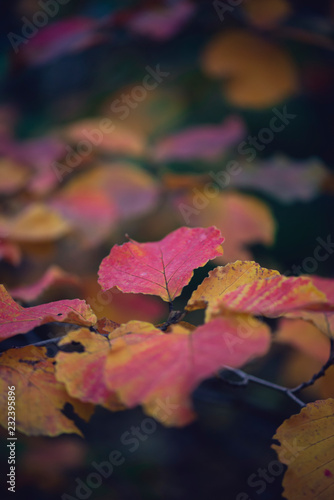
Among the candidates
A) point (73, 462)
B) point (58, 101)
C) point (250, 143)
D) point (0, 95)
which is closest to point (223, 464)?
point (73, 462)

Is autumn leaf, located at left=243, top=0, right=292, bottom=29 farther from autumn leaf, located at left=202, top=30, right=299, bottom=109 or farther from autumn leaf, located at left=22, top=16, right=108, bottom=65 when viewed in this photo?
autumn leaf, located at left=22, top=16, right=108, bottom=65

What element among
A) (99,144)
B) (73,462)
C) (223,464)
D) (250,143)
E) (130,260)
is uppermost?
(130,260)

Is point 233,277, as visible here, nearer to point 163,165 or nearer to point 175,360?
point 175,360

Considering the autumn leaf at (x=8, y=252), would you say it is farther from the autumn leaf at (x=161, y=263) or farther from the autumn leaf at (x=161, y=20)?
the autumn leaf at (x=161, y=20)

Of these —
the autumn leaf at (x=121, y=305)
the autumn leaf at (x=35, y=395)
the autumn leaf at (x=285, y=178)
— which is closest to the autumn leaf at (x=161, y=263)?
the autumn leaf at (x=35, y=395)

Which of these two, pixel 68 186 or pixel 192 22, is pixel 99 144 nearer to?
pixel 68 186

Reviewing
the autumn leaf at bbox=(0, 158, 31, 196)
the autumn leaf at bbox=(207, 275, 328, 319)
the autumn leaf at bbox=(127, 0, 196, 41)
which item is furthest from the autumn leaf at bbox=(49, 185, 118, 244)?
the autumn leaf at bbox=(207, 275, 328, 319)
